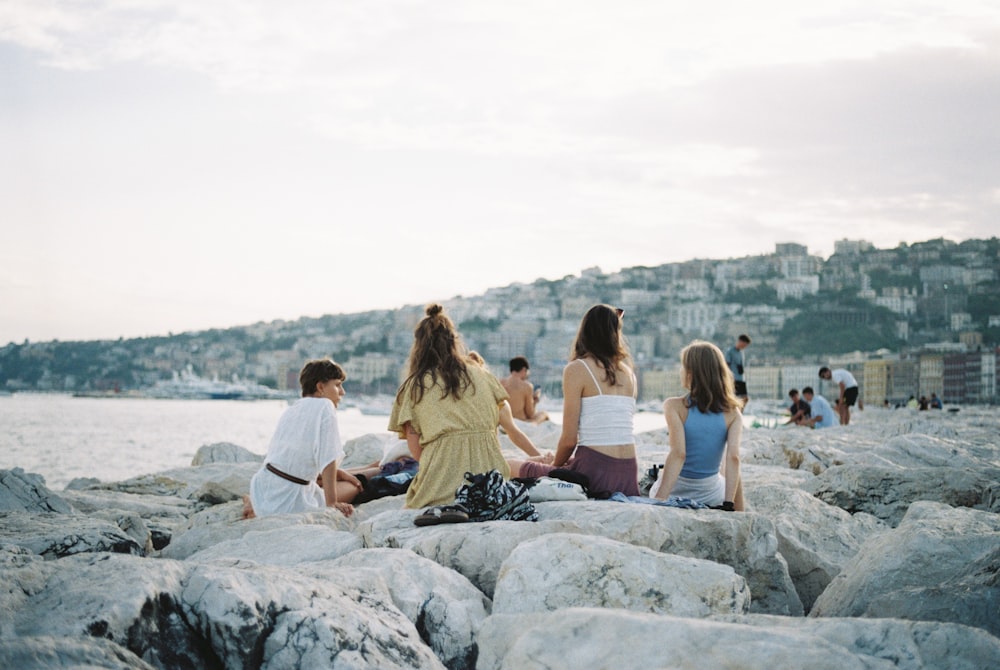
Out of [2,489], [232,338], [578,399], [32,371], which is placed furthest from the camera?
[232,338]

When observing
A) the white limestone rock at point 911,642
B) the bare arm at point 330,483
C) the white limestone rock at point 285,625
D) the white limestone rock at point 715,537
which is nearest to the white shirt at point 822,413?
the bare arm at point 330,483

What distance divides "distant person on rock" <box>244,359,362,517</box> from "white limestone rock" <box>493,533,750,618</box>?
2549mm

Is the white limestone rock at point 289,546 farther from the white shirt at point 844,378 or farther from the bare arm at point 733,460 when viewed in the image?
the white shirt at point 844,378

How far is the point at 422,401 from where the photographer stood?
216 inches

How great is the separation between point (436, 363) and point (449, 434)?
14.3 inches

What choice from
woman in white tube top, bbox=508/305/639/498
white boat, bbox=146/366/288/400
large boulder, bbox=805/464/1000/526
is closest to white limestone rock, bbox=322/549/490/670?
woman in white tube top, bbox=508/305/639/498

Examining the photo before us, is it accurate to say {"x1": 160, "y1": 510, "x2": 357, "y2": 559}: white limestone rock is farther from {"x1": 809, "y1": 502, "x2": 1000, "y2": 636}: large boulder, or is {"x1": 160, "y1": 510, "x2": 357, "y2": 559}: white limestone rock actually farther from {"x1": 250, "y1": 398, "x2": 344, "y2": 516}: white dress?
{"x1": 809, "y1": 502, "x2": 1000, "y2": 636}: large boulder

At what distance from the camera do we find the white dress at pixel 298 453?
19.4 ft

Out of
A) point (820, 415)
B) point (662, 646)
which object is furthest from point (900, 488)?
point (820, 415)

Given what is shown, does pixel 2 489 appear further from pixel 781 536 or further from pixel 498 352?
pixel 498 352

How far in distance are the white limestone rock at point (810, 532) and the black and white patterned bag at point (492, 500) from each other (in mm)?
1234

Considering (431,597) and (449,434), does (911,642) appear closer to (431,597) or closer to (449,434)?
(431,597)

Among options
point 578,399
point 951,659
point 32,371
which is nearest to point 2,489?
point 578,399

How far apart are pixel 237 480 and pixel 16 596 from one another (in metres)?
5.61
